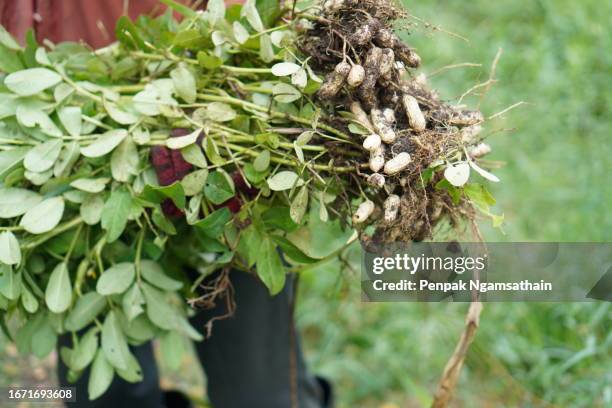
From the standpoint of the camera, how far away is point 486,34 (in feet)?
9.31

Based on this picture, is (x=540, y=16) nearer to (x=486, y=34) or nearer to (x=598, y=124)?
(x=486, y=34)

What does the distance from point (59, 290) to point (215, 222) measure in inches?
9.3

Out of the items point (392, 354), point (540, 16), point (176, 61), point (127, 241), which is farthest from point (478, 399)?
point (540, 16)

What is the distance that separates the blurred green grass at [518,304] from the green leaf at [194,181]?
1.17 feet

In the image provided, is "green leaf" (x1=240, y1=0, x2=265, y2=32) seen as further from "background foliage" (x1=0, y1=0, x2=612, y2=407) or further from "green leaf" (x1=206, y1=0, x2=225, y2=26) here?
"background foliage" (x1=0, y1=0, x2=612, y2=407)

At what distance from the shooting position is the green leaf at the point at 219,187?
914 millimetres

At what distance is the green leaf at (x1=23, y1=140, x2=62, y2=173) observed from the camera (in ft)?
3.09

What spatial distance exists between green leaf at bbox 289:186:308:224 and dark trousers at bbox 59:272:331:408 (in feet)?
1.46

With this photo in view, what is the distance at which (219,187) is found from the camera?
920 mm

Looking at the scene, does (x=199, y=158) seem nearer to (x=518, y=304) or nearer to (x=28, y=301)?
(x=28, y=301)

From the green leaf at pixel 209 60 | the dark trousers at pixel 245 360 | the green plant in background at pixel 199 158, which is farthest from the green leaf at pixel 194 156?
the dark trousers at pixel 245 360

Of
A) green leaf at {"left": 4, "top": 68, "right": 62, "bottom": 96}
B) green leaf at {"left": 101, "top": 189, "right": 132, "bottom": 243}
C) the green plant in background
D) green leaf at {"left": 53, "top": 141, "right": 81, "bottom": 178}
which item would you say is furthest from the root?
green leaf at {"left": 4, "top": 68, "right": 62, "bottom": 96}

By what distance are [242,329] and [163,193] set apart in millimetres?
510

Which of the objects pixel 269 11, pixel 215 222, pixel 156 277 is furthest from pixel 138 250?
pixel 269 11
